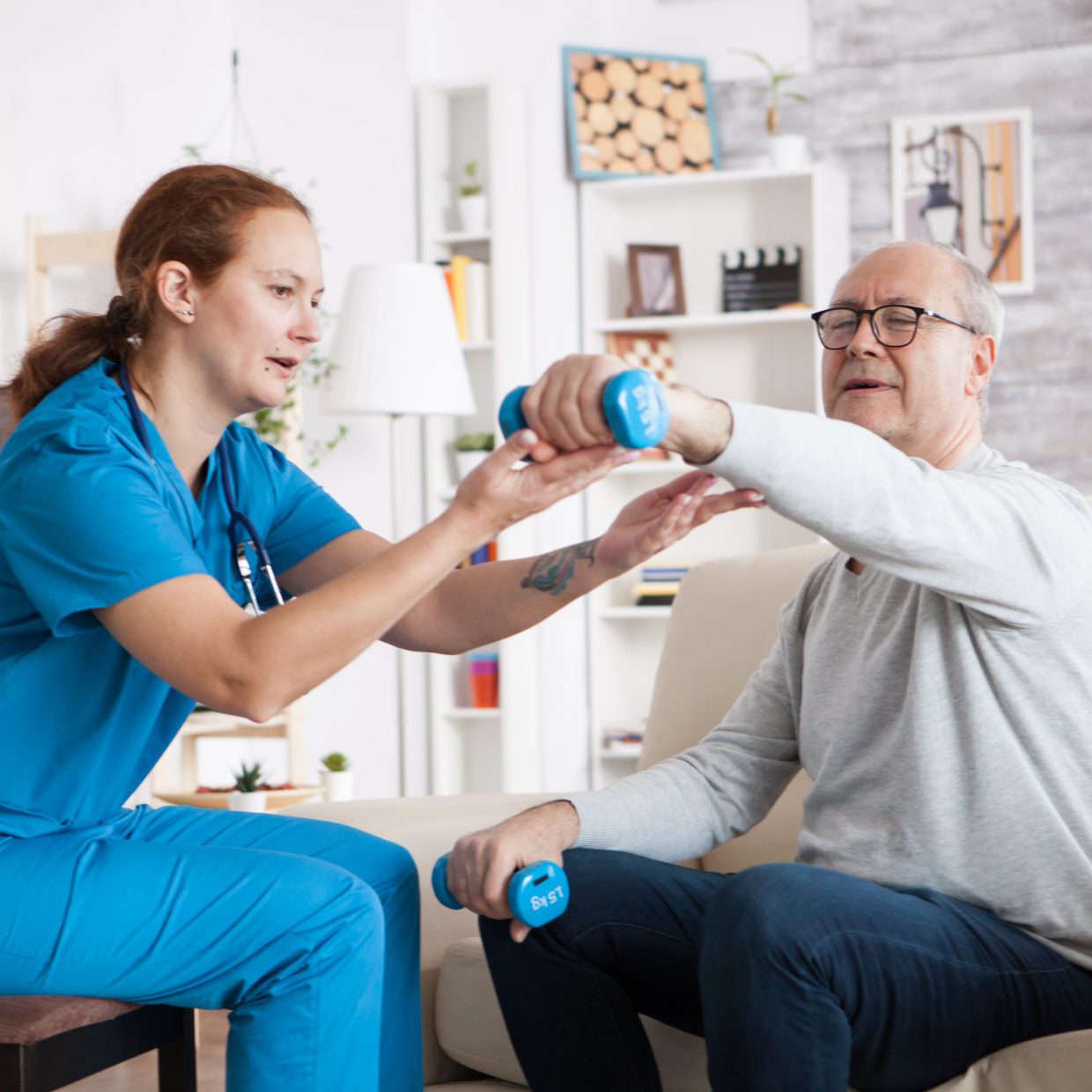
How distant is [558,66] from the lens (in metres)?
4.52

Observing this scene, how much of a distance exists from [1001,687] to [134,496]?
828 millimetres

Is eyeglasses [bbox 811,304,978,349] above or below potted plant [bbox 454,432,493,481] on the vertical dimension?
above

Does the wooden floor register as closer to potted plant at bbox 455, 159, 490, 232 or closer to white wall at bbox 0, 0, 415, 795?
white wall at bbox 0, 0, 415, 795

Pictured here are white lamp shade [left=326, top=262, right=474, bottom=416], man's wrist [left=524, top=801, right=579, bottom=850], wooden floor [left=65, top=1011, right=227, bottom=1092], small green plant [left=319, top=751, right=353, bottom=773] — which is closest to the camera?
man's wrist [left=524, top=801, right=579, bottom=850]

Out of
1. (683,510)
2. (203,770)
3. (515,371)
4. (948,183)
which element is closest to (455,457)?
(515,371)

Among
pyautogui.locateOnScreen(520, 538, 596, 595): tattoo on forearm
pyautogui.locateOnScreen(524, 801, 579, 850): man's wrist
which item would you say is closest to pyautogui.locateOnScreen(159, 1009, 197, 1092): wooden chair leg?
pyautogui.locateOnScreen(524, 801, 579, 850): man's wrist

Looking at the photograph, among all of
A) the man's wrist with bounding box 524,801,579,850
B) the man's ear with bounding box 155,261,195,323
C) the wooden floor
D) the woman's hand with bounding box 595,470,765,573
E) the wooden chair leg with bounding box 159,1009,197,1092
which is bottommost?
the wooden floor

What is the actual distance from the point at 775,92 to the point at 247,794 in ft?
9.20

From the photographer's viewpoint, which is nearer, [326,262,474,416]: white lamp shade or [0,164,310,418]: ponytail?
[0,164,310,418]: ponytail

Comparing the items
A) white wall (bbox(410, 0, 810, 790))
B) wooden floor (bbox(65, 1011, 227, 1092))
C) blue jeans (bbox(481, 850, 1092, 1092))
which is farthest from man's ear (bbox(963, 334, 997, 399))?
white wall (bbox(410, 0, 810, 790))

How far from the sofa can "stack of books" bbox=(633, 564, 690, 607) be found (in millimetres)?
2298

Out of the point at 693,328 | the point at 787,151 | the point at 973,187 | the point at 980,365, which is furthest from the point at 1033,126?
the point at 980,365

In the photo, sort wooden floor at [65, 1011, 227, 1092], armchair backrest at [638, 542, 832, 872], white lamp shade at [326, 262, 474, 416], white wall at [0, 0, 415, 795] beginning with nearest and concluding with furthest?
armchair backrest at [638, 542, 832, 872] → wooden floor at [65, 1011, 227, 1092] → white lamp shade at [326, 262, 474, 416] → white wall at [0, 0, 415, 795]

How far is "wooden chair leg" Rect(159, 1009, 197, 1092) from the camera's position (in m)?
1.47
